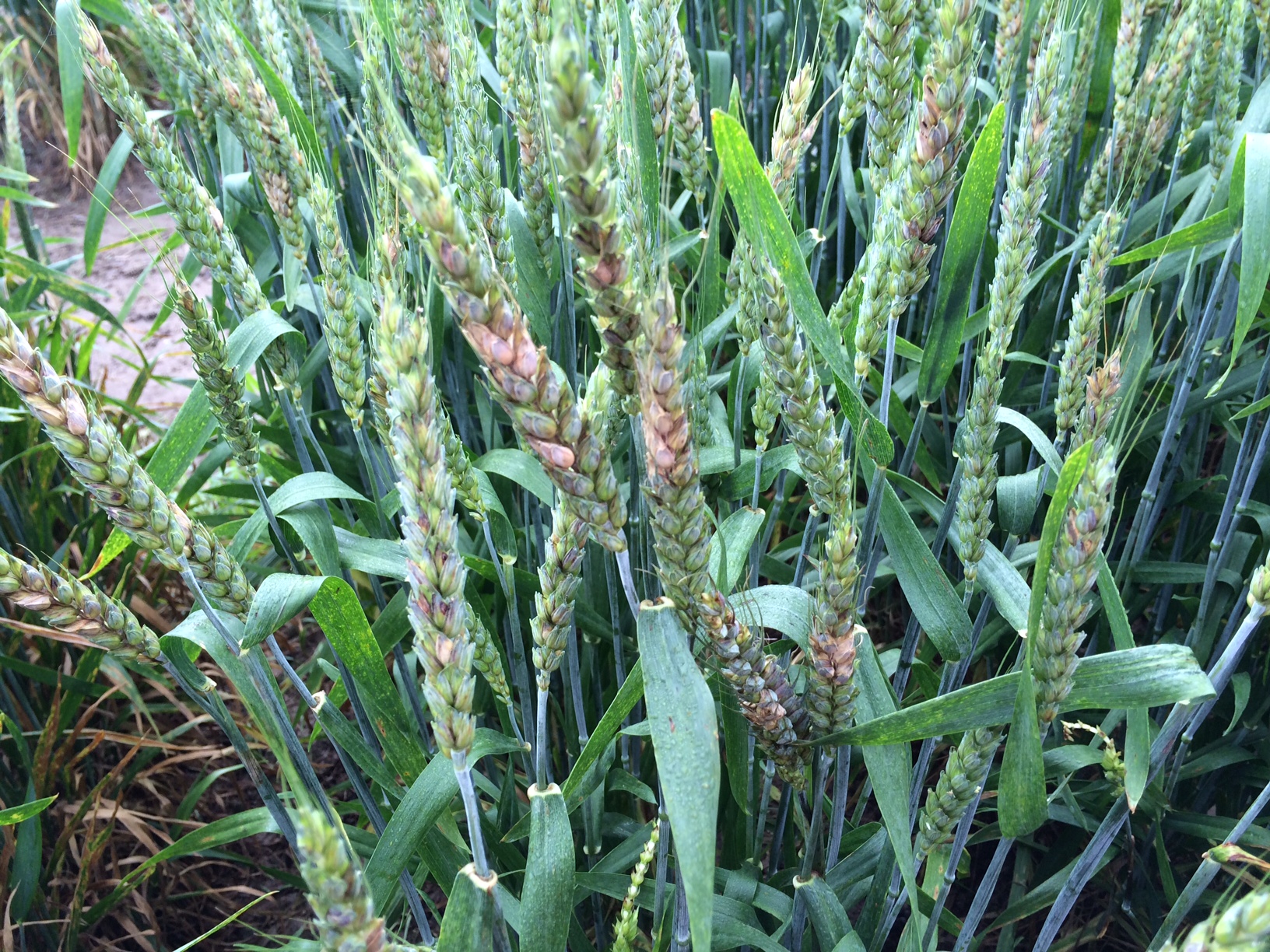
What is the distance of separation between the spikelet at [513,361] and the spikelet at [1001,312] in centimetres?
36

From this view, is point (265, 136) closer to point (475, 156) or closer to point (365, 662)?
point (475, 156)

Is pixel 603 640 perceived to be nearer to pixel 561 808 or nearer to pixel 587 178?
pixel 561 808

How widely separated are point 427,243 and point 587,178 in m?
0.08

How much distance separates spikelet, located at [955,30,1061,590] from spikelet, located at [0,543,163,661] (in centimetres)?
63

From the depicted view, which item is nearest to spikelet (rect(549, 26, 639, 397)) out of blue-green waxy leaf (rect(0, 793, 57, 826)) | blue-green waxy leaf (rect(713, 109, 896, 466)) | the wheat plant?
the wheat plant

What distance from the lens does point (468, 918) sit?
643mm

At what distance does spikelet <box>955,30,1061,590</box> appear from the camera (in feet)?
2.51

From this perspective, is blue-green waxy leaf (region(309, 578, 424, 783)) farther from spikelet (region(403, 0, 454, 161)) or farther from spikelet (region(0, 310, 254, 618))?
spikelet (region(403, 0, 454, 161))

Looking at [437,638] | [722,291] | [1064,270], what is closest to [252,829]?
[437,638]

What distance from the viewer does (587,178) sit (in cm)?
44

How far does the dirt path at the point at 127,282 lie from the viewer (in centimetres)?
267

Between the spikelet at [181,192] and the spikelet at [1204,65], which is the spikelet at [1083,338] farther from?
the spikelet at [181,192]

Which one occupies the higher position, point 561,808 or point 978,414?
point 978,414

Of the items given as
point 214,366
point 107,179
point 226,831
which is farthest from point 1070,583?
point 107,179
